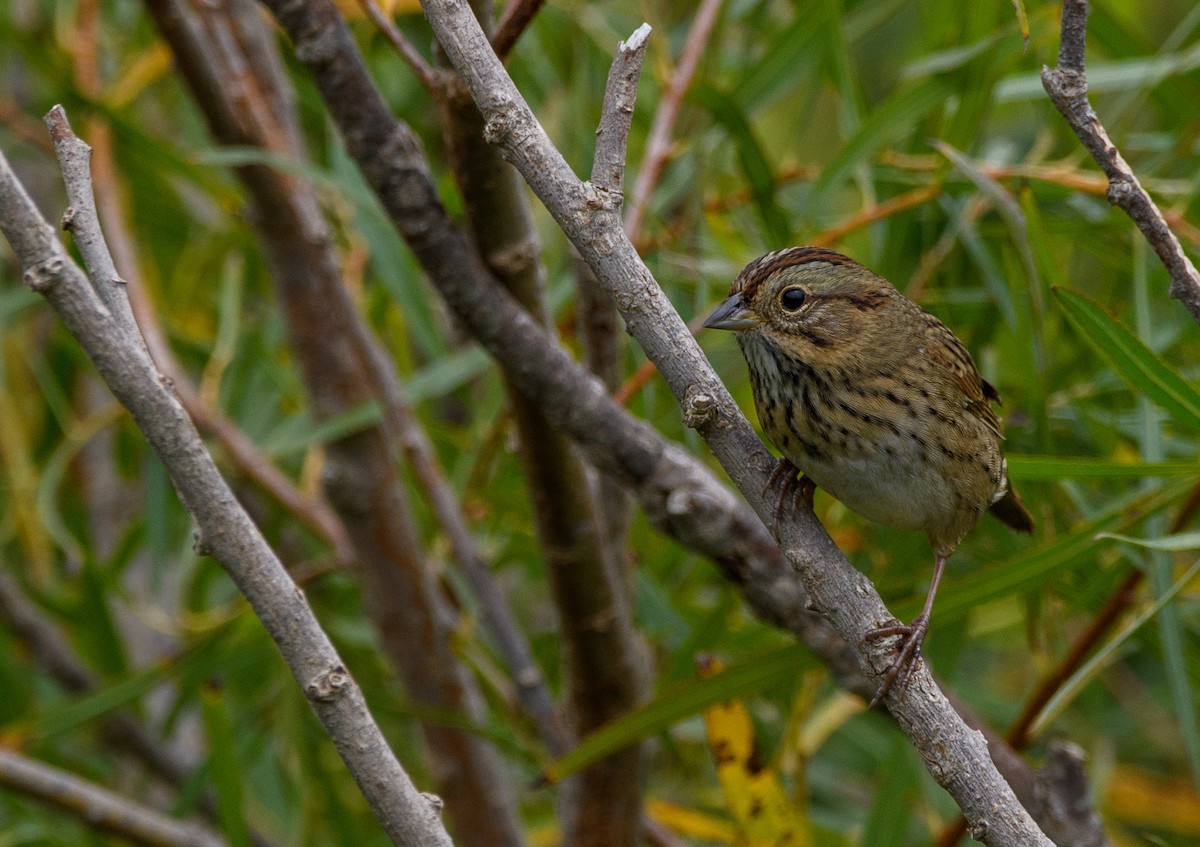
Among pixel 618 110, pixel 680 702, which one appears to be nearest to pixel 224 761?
pixel 680 702

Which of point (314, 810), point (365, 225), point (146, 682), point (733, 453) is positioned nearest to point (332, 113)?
point (733, 453)

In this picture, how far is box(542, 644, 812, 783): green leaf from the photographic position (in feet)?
7.57

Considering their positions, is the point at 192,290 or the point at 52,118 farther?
the point at 192,290

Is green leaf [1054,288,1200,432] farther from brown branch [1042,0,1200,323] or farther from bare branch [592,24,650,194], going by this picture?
bare branch [592,24,650,194]

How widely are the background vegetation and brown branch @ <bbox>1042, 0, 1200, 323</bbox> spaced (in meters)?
0.51

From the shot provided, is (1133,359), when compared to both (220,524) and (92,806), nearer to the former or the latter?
(220,524)

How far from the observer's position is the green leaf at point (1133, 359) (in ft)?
6.97

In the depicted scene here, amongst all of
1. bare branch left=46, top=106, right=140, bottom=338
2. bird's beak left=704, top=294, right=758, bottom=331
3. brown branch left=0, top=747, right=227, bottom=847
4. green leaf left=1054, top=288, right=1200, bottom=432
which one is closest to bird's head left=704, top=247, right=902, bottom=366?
bird's beak left=704, top=294, right=758, bottom=331

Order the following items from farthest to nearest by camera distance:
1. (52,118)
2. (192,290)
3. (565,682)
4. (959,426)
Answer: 1. (192,290)
2. (565,682)
3. (959,426)
4. (52,118)

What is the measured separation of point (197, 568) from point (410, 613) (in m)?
0.69

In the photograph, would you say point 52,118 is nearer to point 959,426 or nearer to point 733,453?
point 733,453

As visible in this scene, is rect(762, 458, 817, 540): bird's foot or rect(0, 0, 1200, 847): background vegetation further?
rect(0, 0, 1200, 847): background vegetation

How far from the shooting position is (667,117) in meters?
3.03

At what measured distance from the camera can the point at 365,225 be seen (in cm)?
332
